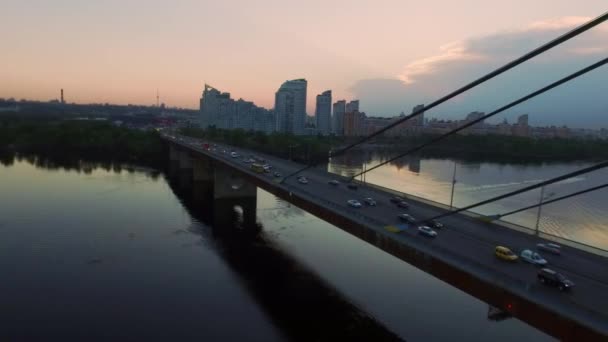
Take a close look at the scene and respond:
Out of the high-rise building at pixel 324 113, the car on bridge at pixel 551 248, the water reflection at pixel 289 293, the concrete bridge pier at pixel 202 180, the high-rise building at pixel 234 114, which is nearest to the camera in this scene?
the car on bridge at pixel 551 248

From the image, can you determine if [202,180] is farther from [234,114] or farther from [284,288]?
[234,114]

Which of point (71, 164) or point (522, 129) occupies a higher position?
point (522, 129)

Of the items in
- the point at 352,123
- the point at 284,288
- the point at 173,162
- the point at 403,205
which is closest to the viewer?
the point at 403,205

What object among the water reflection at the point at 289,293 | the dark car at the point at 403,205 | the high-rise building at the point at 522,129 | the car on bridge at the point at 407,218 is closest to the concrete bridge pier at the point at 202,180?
the water reflection at the point at 289,293

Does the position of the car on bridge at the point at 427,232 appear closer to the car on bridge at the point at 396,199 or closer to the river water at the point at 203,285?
the river water at the point at 203,285

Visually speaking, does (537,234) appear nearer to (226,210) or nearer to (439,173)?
(226,210)

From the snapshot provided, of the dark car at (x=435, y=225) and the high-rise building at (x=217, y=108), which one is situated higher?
the high-rise building at (x=217, y=108)

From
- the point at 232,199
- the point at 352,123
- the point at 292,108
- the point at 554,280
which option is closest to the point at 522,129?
the point at 352,123
